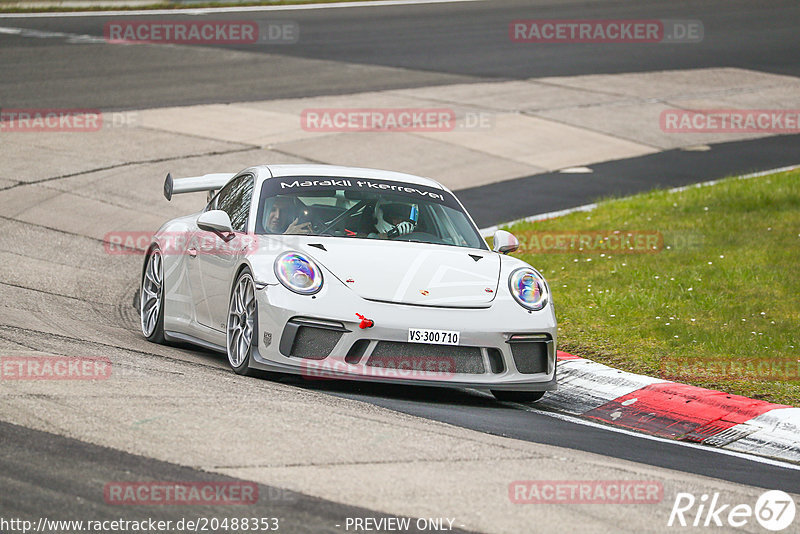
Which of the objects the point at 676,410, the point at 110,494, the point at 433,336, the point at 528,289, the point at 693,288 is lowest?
the point at 676,410

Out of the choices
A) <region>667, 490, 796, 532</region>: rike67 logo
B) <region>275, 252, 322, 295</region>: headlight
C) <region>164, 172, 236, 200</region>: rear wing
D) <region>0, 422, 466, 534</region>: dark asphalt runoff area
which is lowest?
<region>667, 490, 796, 532</region>: rike67 logo

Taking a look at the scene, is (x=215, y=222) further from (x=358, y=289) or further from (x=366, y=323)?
(x=366, y=323)

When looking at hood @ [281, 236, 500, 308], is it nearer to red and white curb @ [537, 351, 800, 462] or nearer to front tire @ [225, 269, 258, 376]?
front tire @ [225, 269, 258, 376]

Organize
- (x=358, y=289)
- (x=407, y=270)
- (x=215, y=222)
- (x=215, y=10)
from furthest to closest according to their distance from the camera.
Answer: (x=215, y=10) < (x=215, y=222) < (x=407, y=270) < (x=358, y=289)

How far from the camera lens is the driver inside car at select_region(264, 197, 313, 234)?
27.9 ft

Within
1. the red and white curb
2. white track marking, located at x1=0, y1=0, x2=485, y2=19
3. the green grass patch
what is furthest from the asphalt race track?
white track marking, located at x1=0, y1=0, x2=485, y2=19

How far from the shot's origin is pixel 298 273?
7645 mm

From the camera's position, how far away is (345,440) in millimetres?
5840

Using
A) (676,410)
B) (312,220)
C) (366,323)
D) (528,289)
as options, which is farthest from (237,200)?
(676,410)

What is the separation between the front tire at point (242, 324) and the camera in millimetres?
7668

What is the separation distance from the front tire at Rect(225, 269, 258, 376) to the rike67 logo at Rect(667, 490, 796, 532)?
307 centimetres

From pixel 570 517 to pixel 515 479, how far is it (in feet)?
1.52

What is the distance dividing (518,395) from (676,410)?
1008 mm

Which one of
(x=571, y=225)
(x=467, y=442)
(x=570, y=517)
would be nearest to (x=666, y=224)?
(x=571, y=225)
